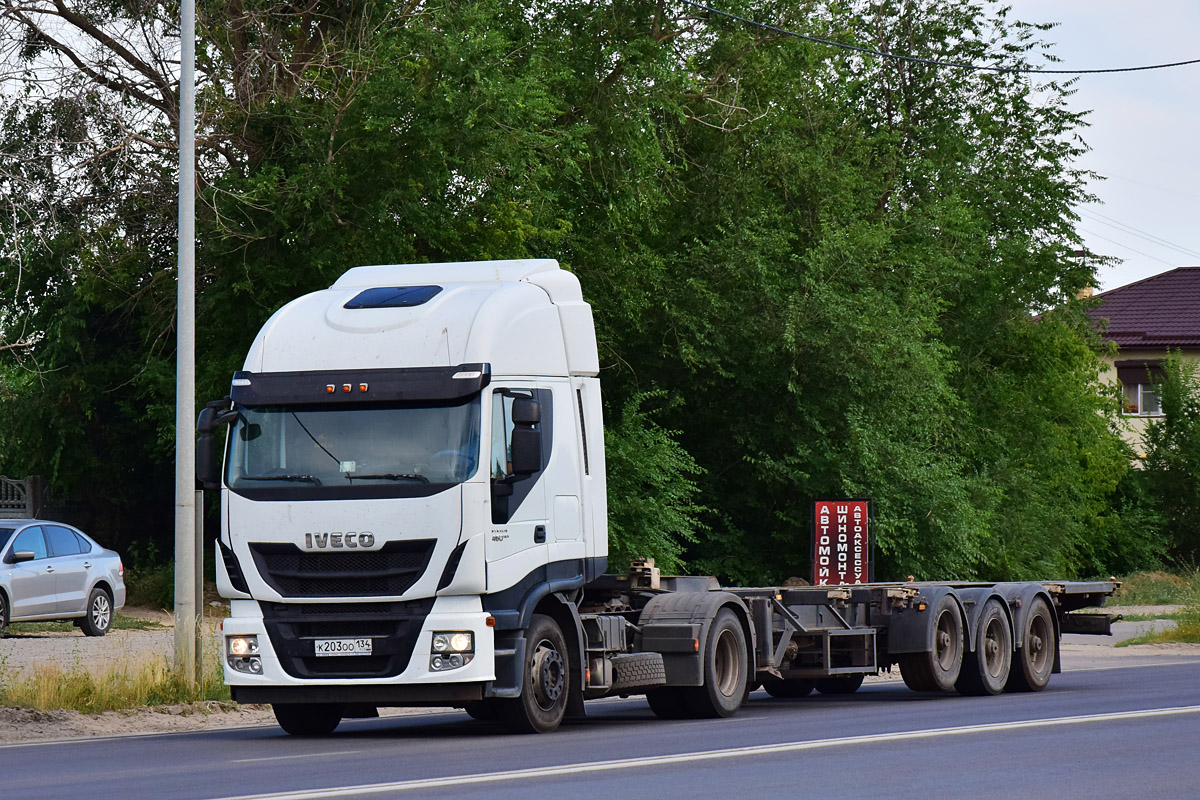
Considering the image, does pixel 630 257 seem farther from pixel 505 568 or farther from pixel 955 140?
pixel 505 568

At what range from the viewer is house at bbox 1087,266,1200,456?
66250 millimetres

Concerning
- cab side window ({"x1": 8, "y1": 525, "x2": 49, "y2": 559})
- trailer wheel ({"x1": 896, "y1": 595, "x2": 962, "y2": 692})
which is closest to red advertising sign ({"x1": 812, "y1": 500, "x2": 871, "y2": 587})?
trailer wheel ({"x1": 896, "y1": 595, "x2": 962, "y2": 692})

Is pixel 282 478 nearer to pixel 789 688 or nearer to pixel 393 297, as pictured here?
pixel 393 297

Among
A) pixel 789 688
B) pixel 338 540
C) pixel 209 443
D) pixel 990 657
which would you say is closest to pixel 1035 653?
pixel 990 657

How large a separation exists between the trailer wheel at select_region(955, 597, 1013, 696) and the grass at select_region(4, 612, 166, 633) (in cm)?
1397

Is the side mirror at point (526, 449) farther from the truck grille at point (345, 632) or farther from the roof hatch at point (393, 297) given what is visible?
the roof hatch at point (393, 297)

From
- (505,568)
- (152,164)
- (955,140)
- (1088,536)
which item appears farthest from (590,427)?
(1088,536)

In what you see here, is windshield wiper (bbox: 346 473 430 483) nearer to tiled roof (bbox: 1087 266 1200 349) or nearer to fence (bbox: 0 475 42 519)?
fence (bbox: 0 475 42 519)

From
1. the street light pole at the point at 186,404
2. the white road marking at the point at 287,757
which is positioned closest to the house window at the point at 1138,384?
the street light pole at the point at 186,404

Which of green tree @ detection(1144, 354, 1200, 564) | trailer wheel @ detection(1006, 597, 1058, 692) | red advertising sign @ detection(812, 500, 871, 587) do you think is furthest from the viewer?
green tree @ detection(1144, 354, 1200, 564)

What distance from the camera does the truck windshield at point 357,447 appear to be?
13.2 meters

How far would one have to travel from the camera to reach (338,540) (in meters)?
13.1

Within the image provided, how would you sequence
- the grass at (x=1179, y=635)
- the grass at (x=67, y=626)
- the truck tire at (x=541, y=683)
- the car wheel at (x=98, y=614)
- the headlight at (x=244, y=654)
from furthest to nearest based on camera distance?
the grass at (x=1179, y=635) < the grass at (x=67, y=626) < the car wheel at (x=98, y=614) < the truck tire at (x=541, y=683) < the headlight at (x=244, y=654)

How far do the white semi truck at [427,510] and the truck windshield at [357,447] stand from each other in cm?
2
